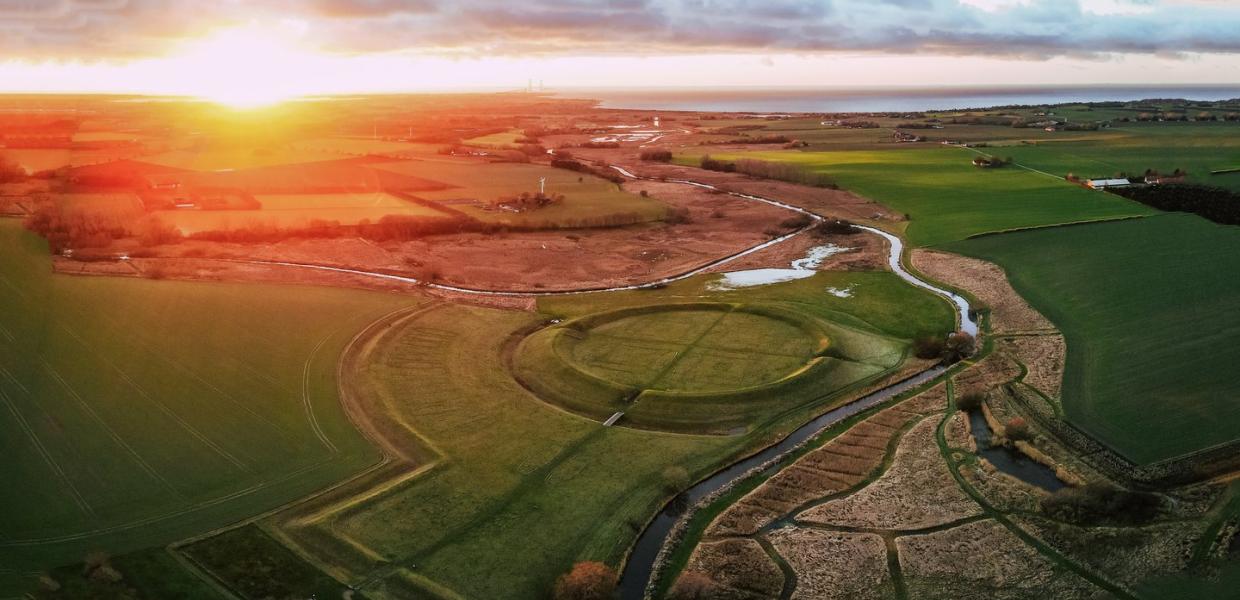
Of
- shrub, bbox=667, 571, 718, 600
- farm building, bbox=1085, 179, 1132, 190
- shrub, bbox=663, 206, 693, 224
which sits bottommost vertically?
shrub, bbox=667, 571, 718, 600

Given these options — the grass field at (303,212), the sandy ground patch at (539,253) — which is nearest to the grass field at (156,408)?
the sandy ground patch at (539,253)

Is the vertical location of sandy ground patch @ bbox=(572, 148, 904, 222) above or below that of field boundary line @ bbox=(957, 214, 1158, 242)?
above

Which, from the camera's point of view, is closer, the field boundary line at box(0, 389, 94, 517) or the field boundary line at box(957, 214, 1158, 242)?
the field boundary line at box(0, 389, 94, 517)

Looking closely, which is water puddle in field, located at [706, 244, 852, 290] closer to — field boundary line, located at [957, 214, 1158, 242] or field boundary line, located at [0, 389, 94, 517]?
field boundary line, located at [957, 214, 1158, 242]

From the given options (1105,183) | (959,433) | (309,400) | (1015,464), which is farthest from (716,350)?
(1105,183)

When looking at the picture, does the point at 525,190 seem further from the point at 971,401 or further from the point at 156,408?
the point at 971,401

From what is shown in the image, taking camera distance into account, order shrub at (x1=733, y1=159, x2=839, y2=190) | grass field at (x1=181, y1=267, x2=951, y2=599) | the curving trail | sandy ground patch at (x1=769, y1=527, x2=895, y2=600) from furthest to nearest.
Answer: shrub at (x1=733, y1=159, x2=839, y2=190) < the curving trail < grass field at (x1=181, y1=267, x2=951, y2=599) < sandy ground patch at (x1=769, y1=527, x2=895, y2=600)

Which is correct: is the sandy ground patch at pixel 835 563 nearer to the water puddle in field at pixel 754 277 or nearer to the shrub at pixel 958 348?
the shrub at pixel 958 348

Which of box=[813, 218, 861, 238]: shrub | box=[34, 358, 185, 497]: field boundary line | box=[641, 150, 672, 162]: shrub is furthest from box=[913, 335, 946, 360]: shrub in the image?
box=[641, 150, 672, 162]: shrub
